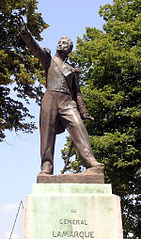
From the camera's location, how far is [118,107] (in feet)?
53.3

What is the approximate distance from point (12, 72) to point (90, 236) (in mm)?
10633

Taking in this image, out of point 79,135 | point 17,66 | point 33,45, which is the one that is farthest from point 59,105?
point 17,66

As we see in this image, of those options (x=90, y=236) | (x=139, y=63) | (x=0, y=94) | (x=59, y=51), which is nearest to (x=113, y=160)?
(x=139, y=63)

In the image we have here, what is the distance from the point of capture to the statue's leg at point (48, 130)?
17.7 ft

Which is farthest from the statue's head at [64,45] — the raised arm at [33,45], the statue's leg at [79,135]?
the statue's leg at [79,135]

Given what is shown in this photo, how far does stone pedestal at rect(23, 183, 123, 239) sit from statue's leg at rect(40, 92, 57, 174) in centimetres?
71

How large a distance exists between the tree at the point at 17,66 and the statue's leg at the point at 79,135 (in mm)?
8264

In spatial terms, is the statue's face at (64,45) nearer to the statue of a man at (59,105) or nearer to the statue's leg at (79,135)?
the statue of a man at (59,105)

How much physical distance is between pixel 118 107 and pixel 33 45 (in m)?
11.2

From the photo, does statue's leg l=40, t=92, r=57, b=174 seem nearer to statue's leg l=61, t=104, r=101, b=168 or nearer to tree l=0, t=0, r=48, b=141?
statue's leg l=61, t=104, r=101, b=168

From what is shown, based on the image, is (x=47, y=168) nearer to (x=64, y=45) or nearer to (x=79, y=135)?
(x=79, y=135)

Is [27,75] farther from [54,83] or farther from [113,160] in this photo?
[54,83]

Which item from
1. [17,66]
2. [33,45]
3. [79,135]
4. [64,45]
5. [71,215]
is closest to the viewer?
[71,215]

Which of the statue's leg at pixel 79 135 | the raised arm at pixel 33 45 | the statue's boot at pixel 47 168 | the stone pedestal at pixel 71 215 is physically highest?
the raised arm at pixel 33 45
